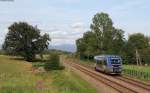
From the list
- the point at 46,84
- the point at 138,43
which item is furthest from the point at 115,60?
the point at 138,43

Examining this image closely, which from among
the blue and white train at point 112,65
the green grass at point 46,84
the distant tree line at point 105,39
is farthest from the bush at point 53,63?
the distant tree line at point 105,39

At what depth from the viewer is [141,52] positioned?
13912 centimetres

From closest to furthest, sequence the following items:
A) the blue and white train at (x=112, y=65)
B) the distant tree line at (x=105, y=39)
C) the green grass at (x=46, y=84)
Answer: the green grass at (x=46, y=84), the blue and white train at (x=112, y=65), the distant tree line at (x=105, y=39)

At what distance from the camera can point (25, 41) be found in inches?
5017

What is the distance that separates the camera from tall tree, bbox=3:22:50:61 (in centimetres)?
12700

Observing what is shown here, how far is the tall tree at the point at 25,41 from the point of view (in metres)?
127

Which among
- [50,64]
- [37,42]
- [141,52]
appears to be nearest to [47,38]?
[37,42]

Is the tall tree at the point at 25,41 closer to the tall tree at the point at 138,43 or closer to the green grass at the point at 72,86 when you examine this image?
the tall tree at the point at 138,43

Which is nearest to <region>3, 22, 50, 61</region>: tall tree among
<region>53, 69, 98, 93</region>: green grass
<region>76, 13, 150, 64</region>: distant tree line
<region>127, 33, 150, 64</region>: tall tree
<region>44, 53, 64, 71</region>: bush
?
<region>76, 13, 150, 64</region>: distant tree line

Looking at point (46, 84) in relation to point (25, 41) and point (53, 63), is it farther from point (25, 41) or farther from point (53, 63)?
point (25, 41)

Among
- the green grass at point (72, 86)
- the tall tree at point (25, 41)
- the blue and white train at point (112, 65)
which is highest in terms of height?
the tall tree at point (25, 41)

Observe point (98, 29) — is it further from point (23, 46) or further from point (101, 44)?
point (23, 46)

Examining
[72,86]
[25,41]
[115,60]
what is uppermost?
[25,41]

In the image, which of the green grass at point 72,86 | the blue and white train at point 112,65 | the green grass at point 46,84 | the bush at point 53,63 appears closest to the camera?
the green grass at point 46,84
